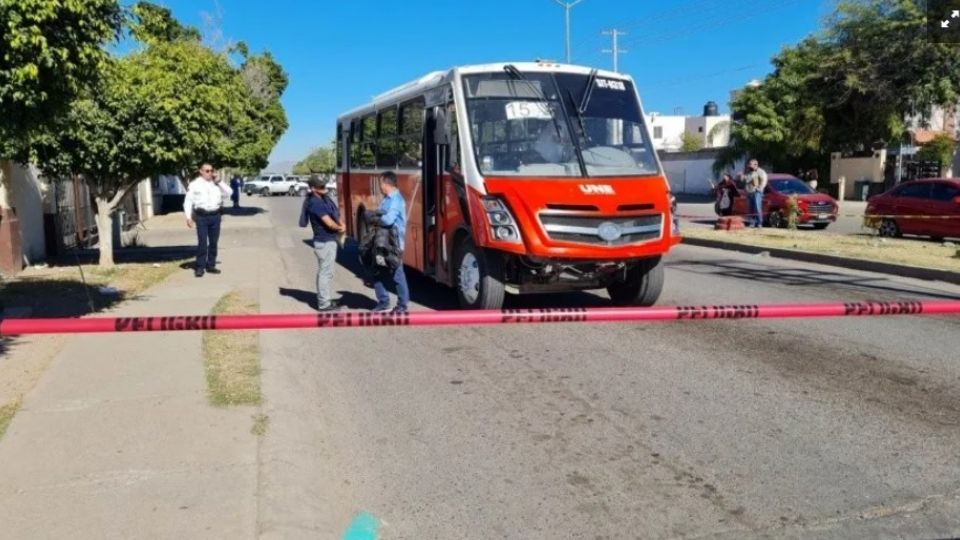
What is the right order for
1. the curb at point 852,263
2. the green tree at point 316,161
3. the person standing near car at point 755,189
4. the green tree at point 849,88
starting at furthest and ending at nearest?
the green tree at point 316,161
the green tree at point 849,88
the person standing near car at point 755,189
the curb at point 852,263

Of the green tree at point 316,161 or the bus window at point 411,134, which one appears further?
the green tree at point 316,161

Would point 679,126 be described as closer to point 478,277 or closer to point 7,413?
point 478,277

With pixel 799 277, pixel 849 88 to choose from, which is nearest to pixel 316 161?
pixel 849 88

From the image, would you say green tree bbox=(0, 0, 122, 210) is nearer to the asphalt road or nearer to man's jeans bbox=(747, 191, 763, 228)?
the asphalt road

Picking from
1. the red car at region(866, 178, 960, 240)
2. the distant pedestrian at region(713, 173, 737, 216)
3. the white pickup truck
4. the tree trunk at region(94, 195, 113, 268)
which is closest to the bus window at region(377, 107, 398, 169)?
→ the tree trunk at region(94, 195, 113, 268)

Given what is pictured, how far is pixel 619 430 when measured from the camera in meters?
5.33

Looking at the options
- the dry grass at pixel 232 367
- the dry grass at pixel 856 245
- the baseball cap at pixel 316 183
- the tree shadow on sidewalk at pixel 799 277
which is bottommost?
the tree shadow on sidewalk at pixel 799 277

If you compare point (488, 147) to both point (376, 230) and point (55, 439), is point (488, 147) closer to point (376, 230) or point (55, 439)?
point (376, 230)

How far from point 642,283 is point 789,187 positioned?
1522cm

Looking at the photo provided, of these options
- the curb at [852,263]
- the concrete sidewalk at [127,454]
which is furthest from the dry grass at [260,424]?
the curb at [852,263]

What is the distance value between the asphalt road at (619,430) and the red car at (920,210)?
33.4 feet

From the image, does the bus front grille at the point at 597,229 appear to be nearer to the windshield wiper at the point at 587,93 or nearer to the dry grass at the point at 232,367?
the windshield wiper at the point at 587,93

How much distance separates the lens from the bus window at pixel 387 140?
38.5ft

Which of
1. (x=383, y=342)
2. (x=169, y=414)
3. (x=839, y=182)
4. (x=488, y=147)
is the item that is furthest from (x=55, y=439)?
(x=839, y=182)
